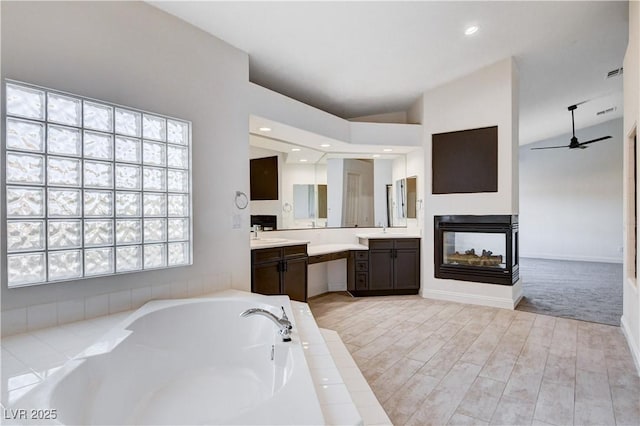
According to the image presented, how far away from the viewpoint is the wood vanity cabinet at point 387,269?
4.70 metres

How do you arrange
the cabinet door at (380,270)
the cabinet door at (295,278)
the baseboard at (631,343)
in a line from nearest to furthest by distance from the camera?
the baseboard at (631,343)
the cabinet door at (295,278)
the cabinet door at (380,270)

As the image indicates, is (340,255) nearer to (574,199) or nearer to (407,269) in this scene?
(407,269)

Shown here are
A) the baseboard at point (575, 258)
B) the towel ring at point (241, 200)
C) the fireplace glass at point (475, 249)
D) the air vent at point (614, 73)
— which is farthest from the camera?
the baseboard at point (575, 258)

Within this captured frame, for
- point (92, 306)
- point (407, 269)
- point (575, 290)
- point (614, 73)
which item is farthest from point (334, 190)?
point (614, 73)

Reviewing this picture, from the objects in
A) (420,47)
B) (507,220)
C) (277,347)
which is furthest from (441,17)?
(277,347)

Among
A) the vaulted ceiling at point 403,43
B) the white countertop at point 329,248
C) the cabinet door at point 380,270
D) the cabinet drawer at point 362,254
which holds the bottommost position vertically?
the cabinet door at point 380,270

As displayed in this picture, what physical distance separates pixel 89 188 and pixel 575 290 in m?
6.20

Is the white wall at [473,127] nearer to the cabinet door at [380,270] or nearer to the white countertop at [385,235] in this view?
the white countertop at [385,235]

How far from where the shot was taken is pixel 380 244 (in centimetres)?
474

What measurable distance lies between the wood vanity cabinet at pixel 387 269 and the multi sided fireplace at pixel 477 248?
1.15 ft

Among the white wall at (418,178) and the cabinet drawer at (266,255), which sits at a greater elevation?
the white wall at (418,178)

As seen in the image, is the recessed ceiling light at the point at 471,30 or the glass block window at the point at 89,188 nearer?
the glass block window at the point at 89,188

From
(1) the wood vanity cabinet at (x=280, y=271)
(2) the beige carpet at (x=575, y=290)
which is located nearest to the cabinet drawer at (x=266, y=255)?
(1) the wood vanity cabinet at (x=280, y=271)

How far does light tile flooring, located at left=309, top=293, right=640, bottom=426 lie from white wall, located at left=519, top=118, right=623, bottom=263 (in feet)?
18.1
